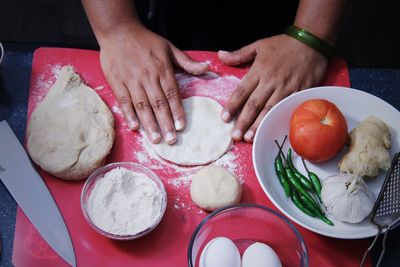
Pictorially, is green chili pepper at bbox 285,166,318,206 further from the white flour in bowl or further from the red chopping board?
the white flour in bowl

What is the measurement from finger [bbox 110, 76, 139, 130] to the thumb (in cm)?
35

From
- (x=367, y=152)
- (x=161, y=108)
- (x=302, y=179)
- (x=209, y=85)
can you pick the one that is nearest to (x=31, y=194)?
(x=161, y=108)

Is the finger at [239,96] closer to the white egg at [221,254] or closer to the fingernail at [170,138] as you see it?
the fingernail at [170,138]

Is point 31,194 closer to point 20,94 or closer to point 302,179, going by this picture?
point 20,94

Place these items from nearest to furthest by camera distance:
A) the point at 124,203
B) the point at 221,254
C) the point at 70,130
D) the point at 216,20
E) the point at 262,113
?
the point at 221,254, the point at 124,203, the point at 70,130, the point at 262,113, the point at 216,20

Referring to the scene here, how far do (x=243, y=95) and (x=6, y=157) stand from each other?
2.45 feet

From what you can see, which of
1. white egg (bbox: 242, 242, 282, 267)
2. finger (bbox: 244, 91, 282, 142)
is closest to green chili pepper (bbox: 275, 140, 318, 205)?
finger (bbox: 244, 91, 282, 142)

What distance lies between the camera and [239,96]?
4.99ft

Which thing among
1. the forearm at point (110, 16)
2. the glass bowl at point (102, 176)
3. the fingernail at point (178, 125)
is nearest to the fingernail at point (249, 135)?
the fingernail at point (178, 125)

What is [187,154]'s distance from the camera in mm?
1442

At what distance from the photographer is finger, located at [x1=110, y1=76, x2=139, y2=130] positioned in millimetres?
1475

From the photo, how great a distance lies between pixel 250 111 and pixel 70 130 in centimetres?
56

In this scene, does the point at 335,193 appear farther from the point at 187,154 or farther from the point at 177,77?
the point at 177,77

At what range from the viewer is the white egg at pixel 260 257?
1184mm
